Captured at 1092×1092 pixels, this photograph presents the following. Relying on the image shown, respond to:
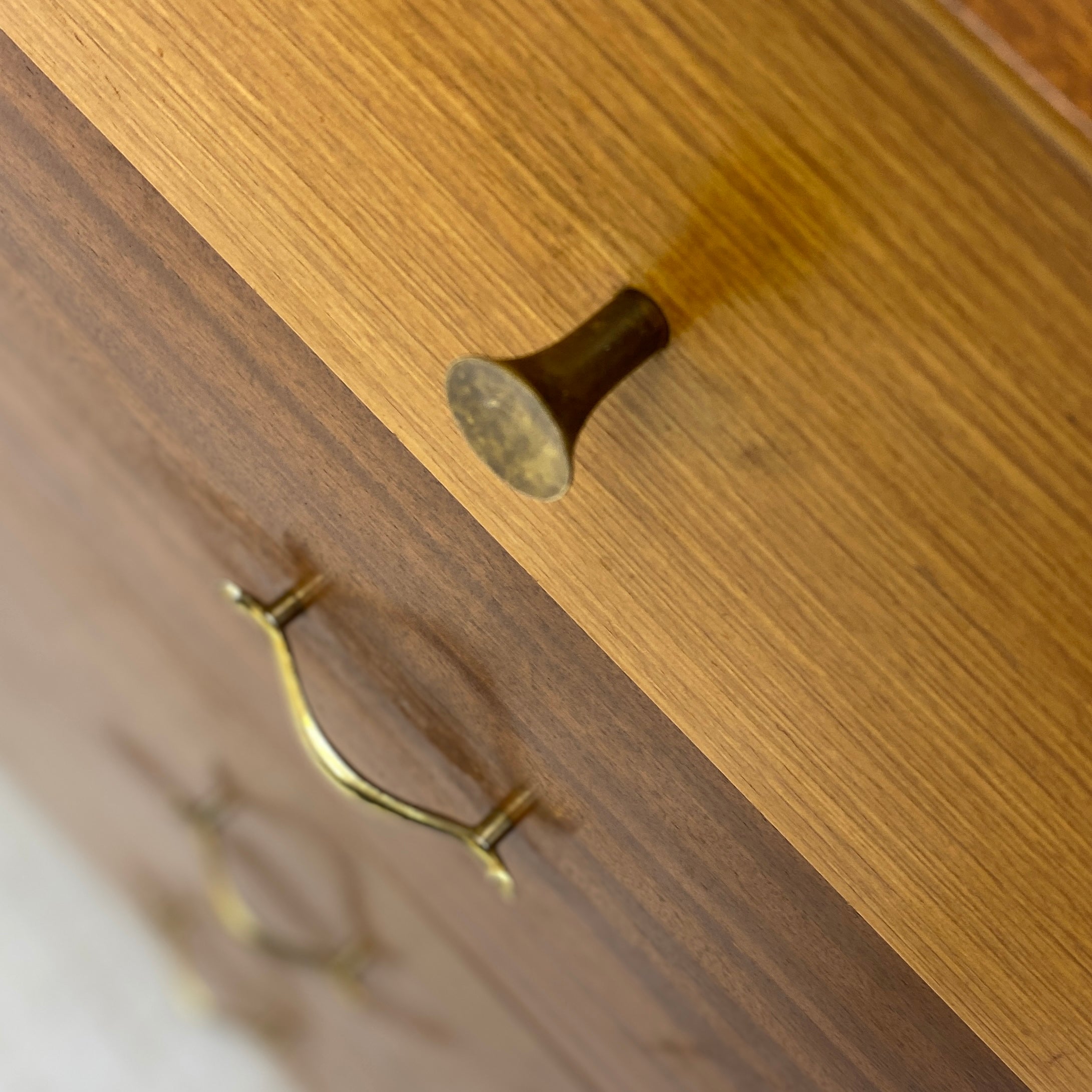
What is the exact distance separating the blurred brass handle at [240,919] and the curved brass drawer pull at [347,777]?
27 cm

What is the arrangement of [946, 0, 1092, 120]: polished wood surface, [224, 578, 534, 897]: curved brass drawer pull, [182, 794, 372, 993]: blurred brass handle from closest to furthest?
1. [946, 0, 1092, 120]: polished wood surface
2. [224, 578, 534, 897]: curved brass drawer pull
3. [182, 794, 372, 993]: blurred brass handle

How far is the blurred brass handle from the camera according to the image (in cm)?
54

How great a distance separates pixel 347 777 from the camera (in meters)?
0.28

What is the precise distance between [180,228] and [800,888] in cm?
18

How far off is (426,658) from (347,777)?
0.05 metres

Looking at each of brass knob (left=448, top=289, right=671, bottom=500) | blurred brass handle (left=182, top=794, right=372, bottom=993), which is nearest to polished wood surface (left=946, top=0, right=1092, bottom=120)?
brass knob (left=448, top=289, right=671, bottom=500)

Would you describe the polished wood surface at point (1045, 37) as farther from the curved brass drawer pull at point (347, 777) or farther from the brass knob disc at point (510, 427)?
the curved brass drawer pull at point (347, 777)

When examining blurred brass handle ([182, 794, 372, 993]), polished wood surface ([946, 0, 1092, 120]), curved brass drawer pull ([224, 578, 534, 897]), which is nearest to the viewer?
polished wood surface ([946, 0, 1092, 120])

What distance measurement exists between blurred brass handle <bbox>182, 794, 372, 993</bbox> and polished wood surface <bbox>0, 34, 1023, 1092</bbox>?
0.14 metres

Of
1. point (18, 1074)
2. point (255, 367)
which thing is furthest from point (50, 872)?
point (255, 367)

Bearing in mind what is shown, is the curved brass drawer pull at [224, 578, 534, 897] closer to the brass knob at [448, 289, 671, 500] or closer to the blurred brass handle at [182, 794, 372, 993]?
the brass knob at [448, 289, 671, 500]

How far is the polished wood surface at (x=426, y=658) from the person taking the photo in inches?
8.1

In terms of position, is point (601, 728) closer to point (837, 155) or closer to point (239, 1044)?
point (837, 155)

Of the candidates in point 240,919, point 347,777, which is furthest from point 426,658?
point 240,919
